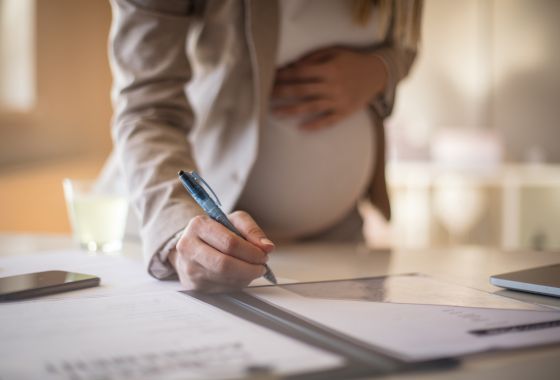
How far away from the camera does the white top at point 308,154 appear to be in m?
1.05

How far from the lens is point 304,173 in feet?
3.57

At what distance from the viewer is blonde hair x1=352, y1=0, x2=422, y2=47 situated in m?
1.09

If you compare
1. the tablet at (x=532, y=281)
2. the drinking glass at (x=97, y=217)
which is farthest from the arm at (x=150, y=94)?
the tablet at (x=532, y=281)

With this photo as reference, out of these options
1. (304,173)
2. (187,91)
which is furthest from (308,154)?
(187,91)

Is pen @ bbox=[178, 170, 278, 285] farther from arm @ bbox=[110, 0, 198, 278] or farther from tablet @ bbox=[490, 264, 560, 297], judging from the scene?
tablet @ bbox=[490, 264, 560, 297]

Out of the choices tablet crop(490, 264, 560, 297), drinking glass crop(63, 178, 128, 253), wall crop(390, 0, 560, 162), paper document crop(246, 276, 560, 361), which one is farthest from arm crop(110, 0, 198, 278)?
wall crop(390, 0, 560, 162)

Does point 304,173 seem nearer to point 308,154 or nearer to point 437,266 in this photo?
point 308,154

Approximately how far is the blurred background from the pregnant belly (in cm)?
170

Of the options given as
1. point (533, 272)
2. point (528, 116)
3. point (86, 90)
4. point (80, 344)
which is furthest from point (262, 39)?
point (528, 116)

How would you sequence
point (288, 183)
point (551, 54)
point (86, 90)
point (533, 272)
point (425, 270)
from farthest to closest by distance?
point (551, 54) → point (86, 90) → point (288, 183) → point (425, 270) → point (533, 272)

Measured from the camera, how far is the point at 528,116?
4172mm

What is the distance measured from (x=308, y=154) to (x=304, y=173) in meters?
0.03

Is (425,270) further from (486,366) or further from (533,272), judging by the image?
(486,366)

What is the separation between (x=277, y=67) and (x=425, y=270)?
42 centimetres
